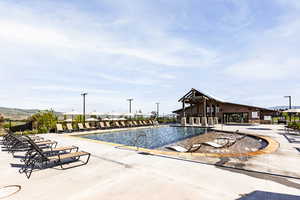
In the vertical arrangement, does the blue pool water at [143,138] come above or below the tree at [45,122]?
below

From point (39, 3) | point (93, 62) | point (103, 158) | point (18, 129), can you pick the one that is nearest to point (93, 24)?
point (39, 3)

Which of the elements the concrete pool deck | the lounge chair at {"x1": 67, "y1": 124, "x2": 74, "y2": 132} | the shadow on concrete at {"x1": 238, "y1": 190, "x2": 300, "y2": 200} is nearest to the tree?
the lounge chair at {"x1": 67, "y1": 124, "x2": 74, "y2": 132}

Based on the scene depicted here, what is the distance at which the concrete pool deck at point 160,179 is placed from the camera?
3.15 m

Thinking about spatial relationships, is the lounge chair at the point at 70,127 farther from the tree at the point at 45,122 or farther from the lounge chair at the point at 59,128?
the tree at the point at 45,122

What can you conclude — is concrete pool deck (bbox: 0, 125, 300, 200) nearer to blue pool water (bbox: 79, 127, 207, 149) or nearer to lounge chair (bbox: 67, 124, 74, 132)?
blue pool water (bbox: 79, 127, 207, 149)

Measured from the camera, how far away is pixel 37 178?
13.3 feet

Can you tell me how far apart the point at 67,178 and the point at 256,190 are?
4325 mm

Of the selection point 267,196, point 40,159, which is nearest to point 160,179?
point 267,196

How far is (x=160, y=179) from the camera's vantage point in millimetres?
3799

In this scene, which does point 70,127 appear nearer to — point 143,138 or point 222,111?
point 143,138

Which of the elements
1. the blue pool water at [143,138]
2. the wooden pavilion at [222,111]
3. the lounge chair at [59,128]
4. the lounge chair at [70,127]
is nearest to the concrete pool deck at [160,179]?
the blue pool water at [143,138]

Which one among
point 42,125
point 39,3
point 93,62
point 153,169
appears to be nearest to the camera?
point 153,169

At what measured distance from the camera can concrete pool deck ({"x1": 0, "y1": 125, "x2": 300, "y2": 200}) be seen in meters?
3.15

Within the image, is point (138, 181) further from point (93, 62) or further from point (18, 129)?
point (18, 129)
